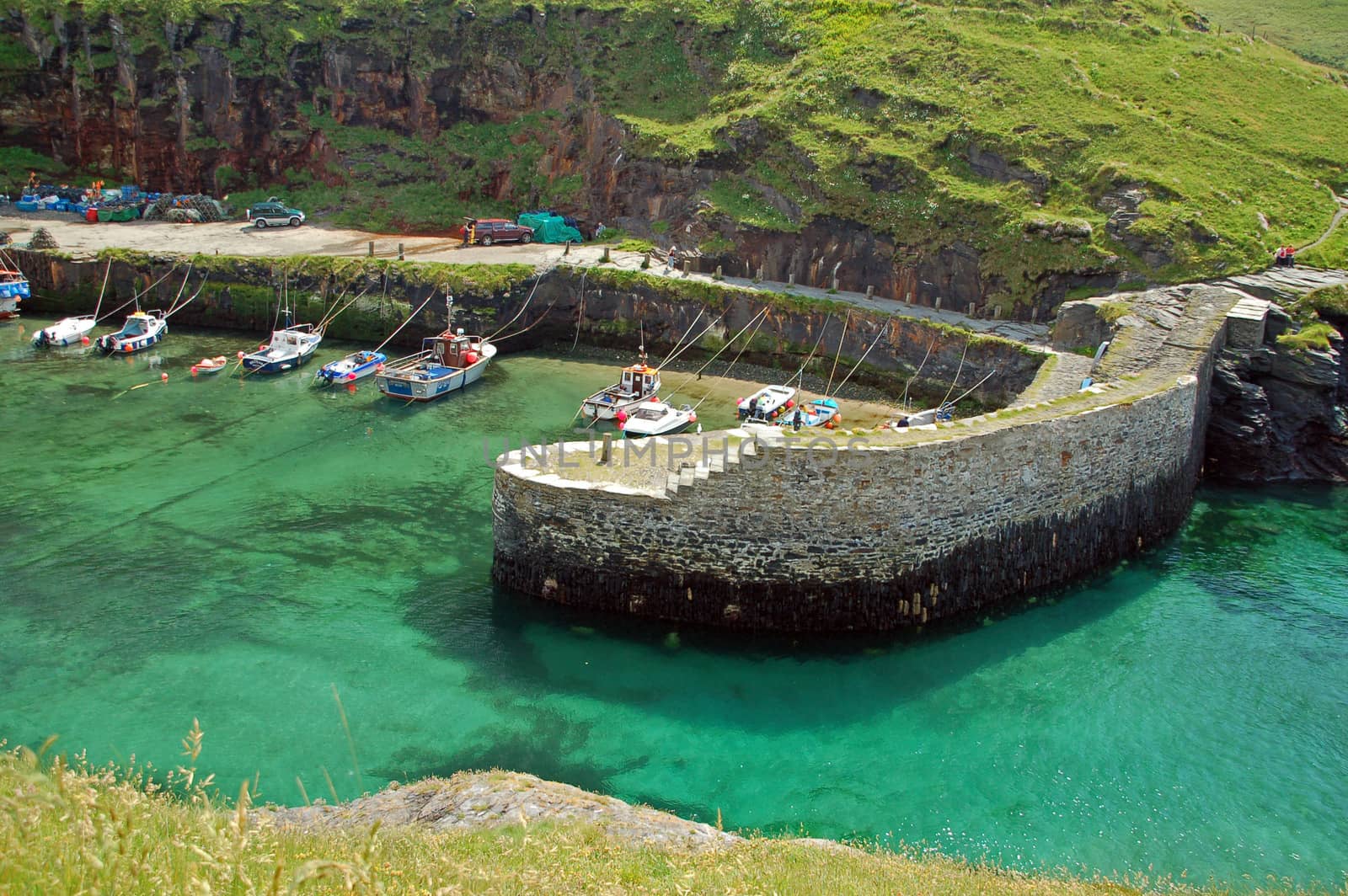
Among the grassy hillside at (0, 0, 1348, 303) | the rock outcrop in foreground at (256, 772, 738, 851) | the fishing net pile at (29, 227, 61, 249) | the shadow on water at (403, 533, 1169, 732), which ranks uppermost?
the grassy hillside at (0, 0, 1348, 303)

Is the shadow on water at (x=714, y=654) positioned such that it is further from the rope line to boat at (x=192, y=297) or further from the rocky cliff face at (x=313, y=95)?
the rocky cliff face at (x=313, y=95)

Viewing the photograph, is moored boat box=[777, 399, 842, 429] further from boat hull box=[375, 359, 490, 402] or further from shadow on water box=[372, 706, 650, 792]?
shadow on water box=[372, 706, 650, 792]

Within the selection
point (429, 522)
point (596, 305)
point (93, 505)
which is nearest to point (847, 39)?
point (596, 305)

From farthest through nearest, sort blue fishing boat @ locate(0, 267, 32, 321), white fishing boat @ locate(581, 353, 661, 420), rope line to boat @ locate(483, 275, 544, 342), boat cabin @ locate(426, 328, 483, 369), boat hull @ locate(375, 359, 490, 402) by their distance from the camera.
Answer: blue fishing boat @ locate(0, 267, 32, 321), rope line to boat @ locate(483, 275, 544, 342), boat cabin @ locate(426, 328, 483, 369), boat hull @ locate(375, 359, 490, 402), white fishing boat @ locate(581, 353, 661, 420)

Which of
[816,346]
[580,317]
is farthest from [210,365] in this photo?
[816,346]

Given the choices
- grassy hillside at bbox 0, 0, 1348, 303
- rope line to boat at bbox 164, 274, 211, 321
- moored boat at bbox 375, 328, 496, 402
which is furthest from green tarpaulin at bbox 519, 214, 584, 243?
rope line to boat at bbox 164, 274, 211, 321

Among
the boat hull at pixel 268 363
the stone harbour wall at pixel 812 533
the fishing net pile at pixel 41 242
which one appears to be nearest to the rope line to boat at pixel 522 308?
the boat hull at pixel 268 363

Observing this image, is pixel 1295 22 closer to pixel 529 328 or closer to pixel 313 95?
pixel 529 328

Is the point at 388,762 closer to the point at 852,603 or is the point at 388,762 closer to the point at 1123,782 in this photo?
the point at 852,603
